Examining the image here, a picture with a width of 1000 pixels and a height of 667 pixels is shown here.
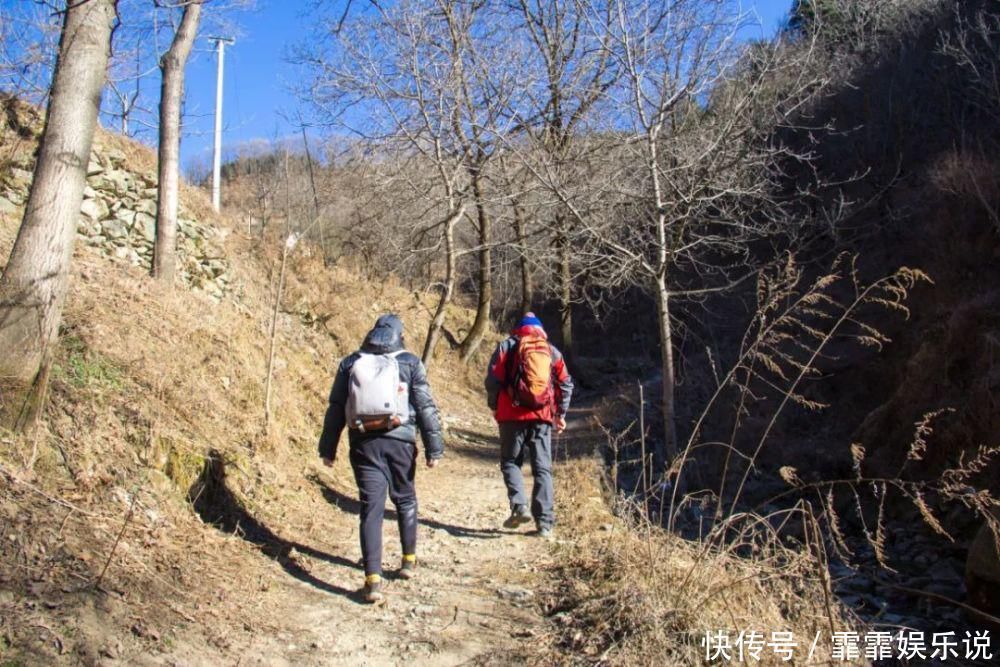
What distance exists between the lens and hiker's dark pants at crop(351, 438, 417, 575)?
4.73 meters

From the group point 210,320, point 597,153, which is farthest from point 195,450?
point 597,153

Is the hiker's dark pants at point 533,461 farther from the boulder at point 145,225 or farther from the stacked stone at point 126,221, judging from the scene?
the boulder at point 145,225

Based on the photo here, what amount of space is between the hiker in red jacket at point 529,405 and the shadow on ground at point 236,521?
1414 millimetres

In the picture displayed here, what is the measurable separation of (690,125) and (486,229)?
5.55 metres


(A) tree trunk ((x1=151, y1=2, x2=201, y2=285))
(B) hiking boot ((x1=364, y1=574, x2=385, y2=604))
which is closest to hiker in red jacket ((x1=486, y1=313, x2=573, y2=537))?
(B) hiking boot ((x1=364, y1=574, x2=385, y2=604))

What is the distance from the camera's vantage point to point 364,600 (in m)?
4.69

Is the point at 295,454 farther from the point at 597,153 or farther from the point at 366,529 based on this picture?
the point at 597,153

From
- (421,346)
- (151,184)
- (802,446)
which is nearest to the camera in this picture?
(151,184)

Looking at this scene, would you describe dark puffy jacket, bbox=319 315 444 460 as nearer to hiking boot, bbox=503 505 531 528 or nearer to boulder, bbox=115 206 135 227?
hiking boot, bbox=503 505 531 528

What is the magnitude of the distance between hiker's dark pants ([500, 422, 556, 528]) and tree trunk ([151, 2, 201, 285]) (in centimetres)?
582

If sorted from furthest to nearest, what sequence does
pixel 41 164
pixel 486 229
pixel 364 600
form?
pixel 486 229
pixel 41 164
pixel 364 600

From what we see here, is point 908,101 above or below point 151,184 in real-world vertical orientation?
above

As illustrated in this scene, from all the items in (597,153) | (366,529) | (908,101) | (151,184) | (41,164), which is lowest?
(366,529)

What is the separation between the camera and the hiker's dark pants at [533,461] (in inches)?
237
